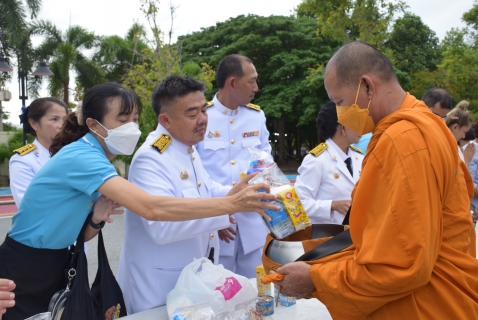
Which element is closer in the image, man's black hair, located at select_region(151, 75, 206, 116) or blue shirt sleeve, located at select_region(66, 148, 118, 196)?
blue shirt sleeve, located at select_region(66, 148, 118, 196)

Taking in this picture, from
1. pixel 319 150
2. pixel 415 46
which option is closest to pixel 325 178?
pixel 319 150

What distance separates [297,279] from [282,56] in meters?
21.2

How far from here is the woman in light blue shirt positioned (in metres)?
1.94

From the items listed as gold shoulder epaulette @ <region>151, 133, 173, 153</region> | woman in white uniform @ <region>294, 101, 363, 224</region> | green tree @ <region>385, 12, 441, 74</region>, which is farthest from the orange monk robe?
green tree @ <region>385, 12, 441, 74</region>

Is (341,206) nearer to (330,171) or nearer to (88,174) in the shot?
(330,171)

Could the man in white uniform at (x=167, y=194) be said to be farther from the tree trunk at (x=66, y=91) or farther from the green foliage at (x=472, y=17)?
the tree trunk at (x=66, y=91)

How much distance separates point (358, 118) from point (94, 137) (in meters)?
1.38

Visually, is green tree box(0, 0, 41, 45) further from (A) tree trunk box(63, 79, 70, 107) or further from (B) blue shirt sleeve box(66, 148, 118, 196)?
(B) blue shirt sleeve box(66, 148, 118, 196)

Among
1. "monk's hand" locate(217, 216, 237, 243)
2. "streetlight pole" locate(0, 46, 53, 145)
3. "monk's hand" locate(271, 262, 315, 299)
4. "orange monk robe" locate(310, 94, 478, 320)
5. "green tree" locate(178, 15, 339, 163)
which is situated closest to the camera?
"orange monk robe" locate(310, 94, 478, 320)

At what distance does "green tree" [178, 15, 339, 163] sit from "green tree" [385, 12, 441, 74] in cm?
493

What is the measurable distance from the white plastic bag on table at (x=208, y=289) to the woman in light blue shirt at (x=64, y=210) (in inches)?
10.8

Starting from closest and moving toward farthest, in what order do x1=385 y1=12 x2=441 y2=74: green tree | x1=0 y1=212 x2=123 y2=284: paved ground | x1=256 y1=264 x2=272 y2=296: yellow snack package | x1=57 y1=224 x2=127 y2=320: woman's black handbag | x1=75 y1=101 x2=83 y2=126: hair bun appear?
x1=57 y1=224 x2=127 y2=320: woman's black handbag, x1=256 y1=264 x2=272 y2=296: yellow snack package, x1=75 y1=101 x2=83 y2=126: hair bun, x1=0 y1=212 x2=123 y2=284: paved ground, x1=385 y1=12 x2=441 y2=74: green tree

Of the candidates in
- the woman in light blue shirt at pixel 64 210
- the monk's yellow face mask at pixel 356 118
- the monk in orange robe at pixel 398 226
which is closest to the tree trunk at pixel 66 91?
the woman in light blue shirt at pixel 64 210

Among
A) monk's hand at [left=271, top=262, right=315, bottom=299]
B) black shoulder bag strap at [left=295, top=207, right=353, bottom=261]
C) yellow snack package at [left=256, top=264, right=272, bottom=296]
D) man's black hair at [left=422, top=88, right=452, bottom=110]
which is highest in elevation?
man's black hair at [left=422, top=88, right=452, bottom=110]
